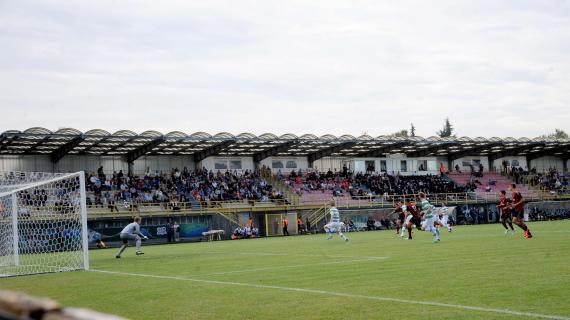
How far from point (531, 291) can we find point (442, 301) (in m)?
1.61

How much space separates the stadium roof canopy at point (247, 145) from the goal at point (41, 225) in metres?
17.5

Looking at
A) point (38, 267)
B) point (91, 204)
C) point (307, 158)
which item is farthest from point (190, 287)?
point (307, 158)

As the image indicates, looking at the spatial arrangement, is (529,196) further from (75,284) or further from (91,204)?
(75,284)

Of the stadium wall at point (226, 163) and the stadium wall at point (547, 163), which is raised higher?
the stadium wall at point (226, 163)

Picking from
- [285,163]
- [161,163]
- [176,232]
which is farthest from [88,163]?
[285,163]

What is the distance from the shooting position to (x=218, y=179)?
57.8 m

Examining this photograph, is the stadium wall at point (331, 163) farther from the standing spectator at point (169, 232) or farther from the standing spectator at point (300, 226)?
Answer: the standing spectator at point (169, 232)

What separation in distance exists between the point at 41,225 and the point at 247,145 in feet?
98.3

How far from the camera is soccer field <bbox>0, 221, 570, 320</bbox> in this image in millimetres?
9359

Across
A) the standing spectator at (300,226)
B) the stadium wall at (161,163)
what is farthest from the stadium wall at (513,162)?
the stadium wall at (161,163)

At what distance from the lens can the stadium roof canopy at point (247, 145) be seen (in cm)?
4856

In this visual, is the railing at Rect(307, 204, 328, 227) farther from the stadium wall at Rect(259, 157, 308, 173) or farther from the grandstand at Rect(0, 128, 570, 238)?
the stadium wall at Rect(259, 157, 308, 173)

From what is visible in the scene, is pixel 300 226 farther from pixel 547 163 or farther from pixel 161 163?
pixel 547 163

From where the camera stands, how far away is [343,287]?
12383 mm
